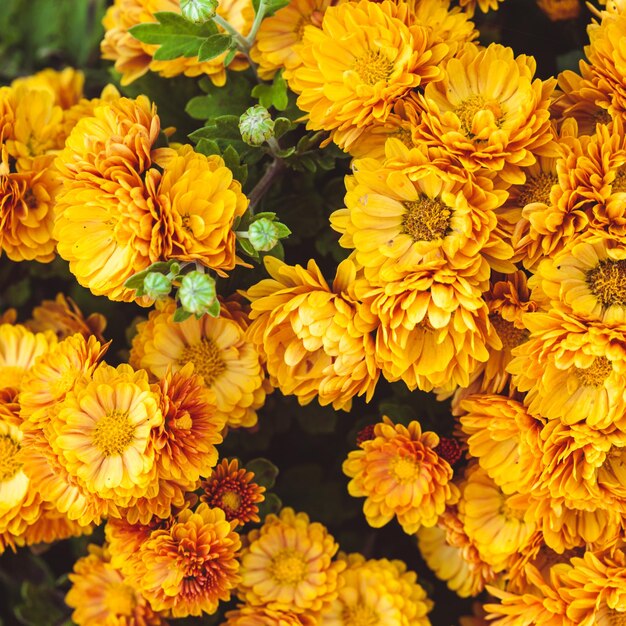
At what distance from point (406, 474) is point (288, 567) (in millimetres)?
335

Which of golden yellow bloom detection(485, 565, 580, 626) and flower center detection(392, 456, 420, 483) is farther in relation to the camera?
flower center detection(392, 456, 420, 483)

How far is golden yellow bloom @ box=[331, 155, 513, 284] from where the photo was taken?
1.38 m

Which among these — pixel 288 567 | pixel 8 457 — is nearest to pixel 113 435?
pixel 8 457

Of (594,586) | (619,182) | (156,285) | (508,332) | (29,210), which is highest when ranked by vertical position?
(619,182)

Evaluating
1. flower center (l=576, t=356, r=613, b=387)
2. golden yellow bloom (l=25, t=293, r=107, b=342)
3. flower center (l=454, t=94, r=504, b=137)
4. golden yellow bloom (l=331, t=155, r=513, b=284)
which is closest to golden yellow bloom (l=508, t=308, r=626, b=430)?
flower center (l=576, t=356, r=613, b=387)

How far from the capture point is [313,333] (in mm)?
1463

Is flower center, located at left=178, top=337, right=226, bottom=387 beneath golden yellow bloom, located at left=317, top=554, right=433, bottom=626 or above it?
above

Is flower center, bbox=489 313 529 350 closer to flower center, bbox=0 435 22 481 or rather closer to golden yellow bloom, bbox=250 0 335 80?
golden yellow bloom, bbox=250 0 335 80

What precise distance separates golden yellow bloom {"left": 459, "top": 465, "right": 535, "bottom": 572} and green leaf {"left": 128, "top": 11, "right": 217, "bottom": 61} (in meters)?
1.10

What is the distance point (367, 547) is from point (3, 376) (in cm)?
99

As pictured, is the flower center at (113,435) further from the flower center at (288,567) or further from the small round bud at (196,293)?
the flower center at (288,567)

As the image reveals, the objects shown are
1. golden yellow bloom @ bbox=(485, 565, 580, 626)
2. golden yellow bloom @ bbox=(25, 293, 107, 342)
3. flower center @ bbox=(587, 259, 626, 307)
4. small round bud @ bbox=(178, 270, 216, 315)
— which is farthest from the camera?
golden yellow bloom @ bbox=(25, 293, 107, 342)

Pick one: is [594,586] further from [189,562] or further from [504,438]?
[189,562]

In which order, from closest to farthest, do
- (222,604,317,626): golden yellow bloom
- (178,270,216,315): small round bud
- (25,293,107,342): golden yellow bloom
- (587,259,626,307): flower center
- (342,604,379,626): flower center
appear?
(178,270,216,315): small round bud → (587,259,626,307): flower center → (222,604,317,626): golden yellow bloom → (342,604,379,626): flower center → (25,293,107,342): golden yellow bloom
